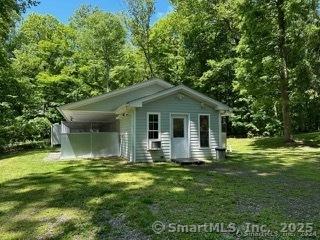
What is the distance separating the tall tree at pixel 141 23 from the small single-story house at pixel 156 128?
16.4 meters

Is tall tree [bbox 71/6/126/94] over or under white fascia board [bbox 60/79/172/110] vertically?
over

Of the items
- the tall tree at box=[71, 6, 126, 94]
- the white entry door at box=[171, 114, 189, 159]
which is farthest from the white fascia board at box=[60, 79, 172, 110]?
the tall tree at box=[71, 6, 126, 94]

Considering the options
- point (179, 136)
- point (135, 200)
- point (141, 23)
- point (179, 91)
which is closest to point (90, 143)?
point (179, 136)

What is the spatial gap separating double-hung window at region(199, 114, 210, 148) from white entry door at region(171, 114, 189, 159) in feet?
2.28

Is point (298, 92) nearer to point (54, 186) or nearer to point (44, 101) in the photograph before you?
point (54, 186)

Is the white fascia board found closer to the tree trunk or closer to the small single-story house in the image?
the small single-story house

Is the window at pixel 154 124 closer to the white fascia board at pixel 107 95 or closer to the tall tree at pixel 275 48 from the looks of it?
the white fascia board at pixel 107 95

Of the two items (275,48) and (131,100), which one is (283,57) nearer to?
(275,48)

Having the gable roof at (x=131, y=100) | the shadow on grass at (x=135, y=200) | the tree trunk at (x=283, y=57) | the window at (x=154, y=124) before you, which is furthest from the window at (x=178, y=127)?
the tree trunk at (x=283, y=57)

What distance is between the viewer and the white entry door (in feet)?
46.6

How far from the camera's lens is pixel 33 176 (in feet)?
34.1

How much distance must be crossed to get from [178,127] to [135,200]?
774 centimetres

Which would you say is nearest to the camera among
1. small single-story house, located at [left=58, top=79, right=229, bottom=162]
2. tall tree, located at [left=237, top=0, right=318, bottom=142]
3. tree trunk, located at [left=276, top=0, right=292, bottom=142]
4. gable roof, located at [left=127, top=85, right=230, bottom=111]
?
gable roof, located at [left=127, top=85, right=230, bottom=111]

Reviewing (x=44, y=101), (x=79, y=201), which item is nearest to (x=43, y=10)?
(x=44, y=101)
